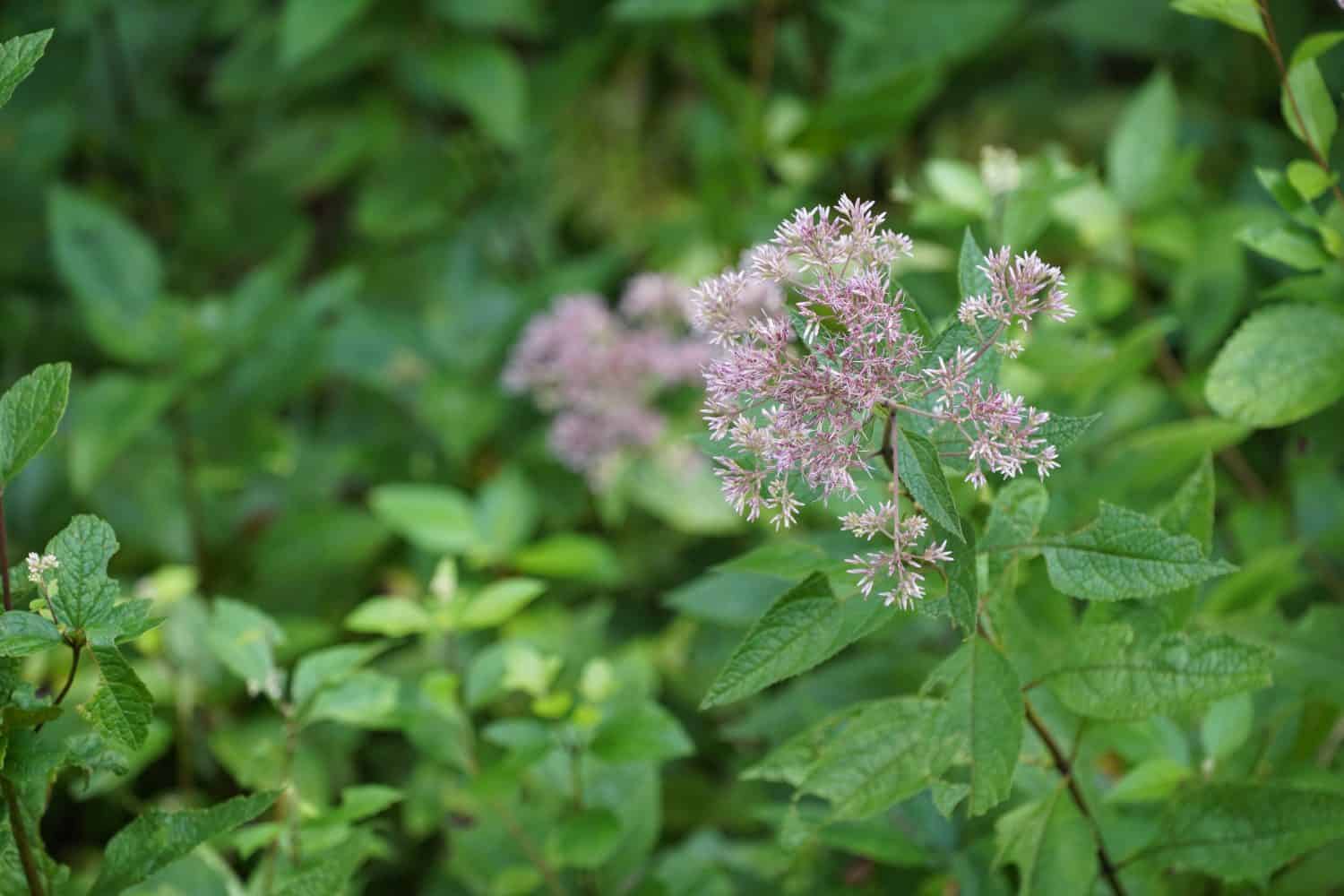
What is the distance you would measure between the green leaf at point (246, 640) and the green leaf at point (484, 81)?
124 cm

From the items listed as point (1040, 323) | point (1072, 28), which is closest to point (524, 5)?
point (1072, 28)

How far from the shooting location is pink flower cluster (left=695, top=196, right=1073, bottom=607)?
0.62 m

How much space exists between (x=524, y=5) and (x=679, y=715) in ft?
4.03

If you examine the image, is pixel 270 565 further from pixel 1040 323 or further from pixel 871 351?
pixel 871 351

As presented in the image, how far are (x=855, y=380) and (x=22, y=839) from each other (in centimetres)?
56

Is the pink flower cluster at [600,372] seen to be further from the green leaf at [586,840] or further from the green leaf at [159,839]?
the green leaf at [159,839]

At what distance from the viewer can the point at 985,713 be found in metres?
0.69

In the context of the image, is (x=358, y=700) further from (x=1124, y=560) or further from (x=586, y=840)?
(x=1124, y=560)

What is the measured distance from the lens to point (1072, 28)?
A: 83.9 inches

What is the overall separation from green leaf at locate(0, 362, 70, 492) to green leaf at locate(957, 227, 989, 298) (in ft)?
1.72

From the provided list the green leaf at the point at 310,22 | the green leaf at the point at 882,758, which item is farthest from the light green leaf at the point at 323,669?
the green leaf at the point at 310,22

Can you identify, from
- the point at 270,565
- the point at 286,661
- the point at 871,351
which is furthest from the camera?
the point at 270,565

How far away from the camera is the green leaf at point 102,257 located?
1926mm

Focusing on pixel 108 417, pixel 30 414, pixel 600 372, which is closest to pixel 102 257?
pixel 108 417
